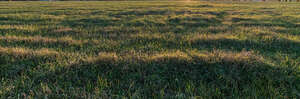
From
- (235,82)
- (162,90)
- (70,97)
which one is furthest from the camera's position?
(235,82)

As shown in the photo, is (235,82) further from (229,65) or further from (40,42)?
(40,42)

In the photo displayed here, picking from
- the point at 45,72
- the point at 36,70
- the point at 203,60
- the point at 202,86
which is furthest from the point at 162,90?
the point at 36,70

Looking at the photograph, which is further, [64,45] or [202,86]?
[64,45]

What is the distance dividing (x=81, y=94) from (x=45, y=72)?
3.35 ft

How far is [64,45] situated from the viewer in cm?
444

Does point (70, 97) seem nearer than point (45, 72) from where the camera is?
Yes

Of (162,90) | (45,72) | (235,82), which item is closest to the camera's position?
(162,90)

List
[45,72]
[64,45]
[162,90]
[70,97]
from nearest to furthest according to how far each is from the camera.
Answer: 1. [70,97]
2. [162,90]
3. [45,72]
4. [64,45]

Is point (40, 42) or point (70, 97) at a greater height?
point (40, 42)

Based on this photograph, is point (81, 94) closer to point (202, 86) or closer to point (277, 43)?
point (202, 86)

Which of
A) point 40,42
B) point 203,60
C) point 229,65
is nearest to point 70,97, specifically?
point 203,60

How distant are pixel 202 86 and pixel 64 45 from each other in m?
3.66

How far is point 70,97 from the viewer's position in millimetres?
2109

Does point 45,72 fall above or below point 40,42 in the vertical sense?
below
